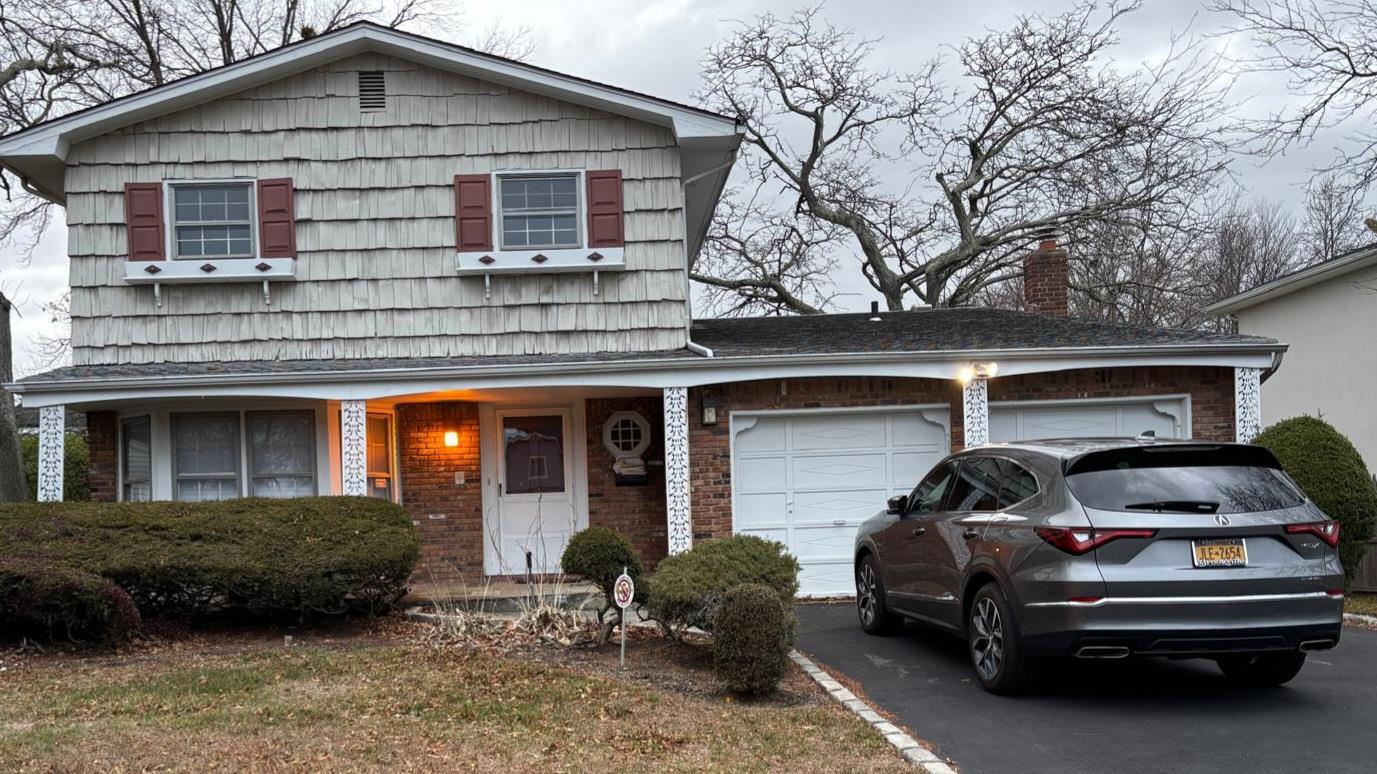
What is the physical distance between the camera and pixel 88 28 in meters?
19.8

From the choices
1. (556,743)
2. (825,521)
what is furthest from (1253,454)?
(825,521)

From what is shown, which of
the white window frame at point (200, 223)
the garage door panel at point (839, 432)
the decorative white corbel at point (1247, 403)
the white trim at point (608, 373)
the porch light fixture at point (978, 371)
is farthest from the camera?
the garage door panel at point (839, 432)

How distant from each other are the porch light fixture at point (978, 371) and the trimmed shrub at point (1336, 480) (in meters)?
2.84

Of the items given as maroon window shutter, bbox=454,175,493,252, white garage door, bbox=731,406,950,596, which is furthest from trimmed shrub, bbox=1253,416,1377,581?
maroon window shutter, bbox=454,175,493,252

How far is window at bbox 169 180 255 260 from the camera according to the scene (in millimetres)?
12258

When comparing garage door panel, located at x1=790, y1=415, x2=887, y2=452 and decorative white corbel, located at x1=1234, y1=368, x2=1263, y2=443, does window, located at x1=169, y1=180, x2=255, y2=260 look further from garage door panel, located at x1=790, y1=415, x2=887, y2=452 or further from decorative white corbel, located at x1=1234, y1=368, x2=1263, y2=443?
decorative white corbel, located at x1=1234, y1=368, x2=1263, y2=443

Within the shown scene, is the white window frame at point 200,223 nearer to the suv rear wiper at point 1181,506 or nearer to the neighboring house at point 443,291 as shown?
the neighboring house at point 443,291

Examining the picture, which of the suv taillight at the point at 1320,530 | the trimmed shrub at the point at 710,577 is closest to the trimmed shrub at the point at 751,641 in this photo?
the trimmed shrub at the point at 710,577

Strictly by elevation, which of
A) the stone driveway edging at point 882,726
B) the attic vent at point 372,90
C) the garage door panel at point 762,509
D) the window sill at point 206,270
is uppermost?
the attic vent at point 372,90

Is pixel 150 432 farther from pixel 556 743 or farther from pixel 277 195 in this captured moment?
pixel 556 743

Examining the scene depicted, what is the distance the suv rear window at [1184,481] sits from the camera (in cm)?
628

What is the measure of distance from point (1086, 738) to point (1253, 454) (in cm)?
205

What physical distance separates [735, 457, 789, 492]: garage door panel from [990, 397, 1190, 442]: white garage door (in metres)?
2.52

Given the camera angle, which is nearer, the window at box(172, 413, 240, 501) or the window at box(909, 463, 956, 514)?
the window at box(909, 463, 956, 514)
